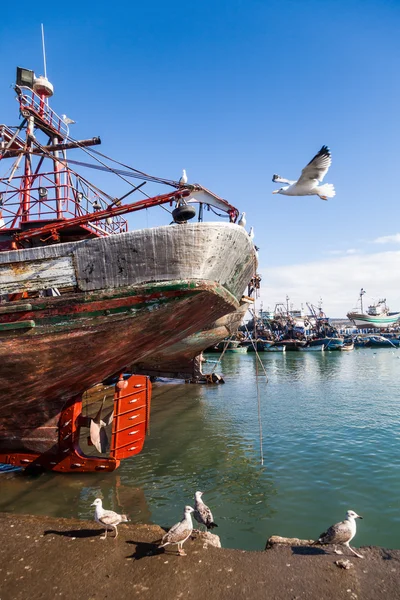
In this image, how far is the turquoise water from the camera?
258 inches

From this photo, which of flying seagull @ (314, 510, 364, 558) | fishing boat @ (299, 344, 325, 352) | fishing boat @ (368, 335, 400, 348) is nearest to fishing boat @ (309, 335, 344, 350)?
fishing boat @ (299, 344, 325, 352)

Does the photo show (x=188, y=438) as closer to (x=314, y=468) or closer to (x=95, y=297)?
(x=314, y=468)

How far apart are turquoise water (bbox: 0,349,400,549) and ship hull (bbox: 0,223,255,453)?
265cm

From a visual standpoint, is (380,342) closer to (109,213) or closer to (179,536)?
(109,213)

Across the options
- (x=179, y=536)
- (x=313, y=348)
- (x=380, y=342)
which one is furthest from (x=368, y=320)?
(x=179, y=536)

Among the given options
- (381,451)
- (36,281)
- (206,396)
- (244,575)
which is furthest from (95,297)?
(206,396)

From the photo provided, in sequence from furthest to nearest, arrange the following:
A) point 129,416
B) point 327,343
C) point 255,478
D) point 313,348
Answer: point 327,343 → point 313,348 → point 129,416 → point 255,478

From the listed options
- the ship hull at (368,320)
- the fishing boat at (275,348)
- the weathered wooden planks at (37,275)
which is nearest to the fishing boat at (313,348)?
the fishing boat at (275,348)

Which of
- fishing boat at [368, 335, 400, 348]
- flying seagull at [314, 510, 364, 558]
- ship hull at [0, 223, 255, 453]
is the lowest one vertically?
fishing boat at [368, 335, 400, 348]

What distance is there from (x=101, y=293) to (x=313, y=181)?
486cm

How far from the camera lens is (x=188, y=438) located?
11938 millimetres

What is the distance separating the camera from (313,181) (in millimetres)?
7336

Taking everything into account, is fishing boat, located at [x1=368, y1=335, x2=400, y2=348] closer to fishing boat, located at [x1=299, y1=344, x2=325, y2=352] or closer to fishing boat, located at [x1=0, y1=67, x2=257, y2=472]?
fishing boat, located at [x1=299, y1=344, x2=325, y2=352]

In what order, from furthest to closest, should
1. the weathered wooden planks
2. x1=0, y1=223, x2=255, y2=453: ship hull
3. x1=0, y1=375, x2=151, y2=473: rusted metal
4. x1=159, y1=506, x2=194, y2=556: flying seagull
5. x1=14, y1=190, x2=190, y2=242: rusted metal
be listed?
x1=0, y1=375, x2=151, y2=473: rusted metal < x1=14, y1=190, x2=190, y2=242: rusted metal < the weathered wooden planks < x1=0, y1=223, x2=255, y2=453: ship hull < x1=159, y1=506, x2=194, y2=556: flying seagull
